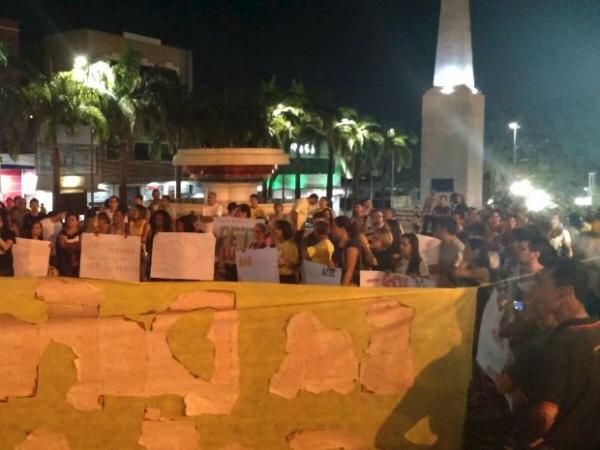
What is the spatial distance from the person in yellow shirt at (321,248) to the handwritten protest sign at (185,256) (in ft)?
3.63

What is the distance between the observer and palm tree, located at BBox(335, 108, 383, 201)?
53.5 m

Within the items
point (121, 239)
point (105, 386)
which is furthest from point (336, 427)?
point (121, 239)

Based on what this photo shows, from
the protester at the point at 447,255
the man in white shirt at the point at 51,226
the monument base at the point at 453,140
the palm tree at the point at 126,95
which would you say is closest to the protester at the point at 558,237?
the protester at the point at 447,255

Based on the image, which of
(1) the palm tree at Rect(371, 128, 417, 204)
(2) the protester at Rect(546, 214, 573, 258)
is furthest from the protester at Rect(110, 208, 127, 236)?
(1) the palm tree at Rect(371, 128, 417, 204)

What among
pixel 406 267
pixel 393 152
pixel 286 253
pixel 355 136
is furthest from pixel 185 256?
pixel 393 152

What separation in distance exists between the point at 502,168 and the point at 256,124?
2205 centimetres

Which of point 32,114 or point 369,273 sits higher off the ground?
point 32,114

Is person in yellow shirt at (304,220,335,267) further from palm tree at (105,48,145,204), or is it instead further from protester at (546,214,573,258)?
palm tree at (105,48,145,204)

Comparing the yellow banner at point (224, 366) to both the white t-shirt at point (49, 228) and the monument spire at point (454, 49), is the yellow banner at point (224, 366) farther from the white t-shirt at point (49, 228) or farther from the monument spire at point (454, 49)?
the monument spire at point (454, 49)

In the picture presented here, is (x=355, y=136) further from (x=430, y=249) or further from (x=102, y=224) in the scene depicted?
(x=430, y=249)

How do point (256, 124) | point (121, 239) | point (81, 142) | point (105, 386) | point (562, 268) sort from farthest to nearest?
point (81, 142) → point (256, 124) → point (121, 239) → point (105, 386) → point (562, 268)

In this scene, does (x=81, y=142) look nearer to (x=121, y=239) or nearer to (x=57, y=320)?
(x=121, y=239)

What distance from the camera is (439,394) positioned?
5047 millimetres

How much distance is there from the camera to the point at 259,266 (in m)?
7.87
